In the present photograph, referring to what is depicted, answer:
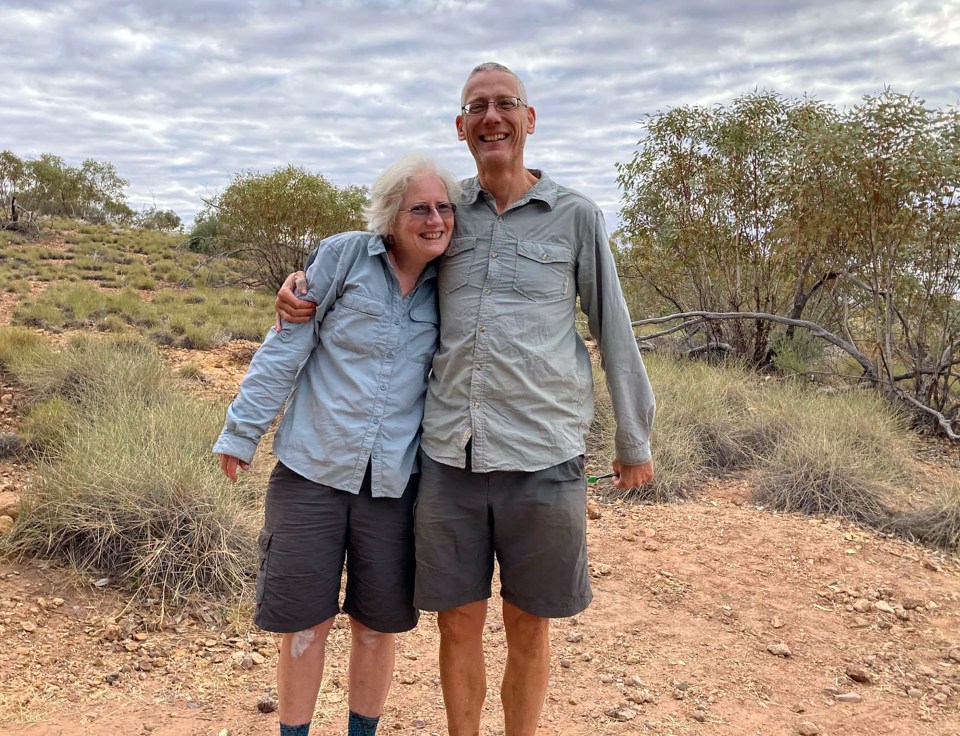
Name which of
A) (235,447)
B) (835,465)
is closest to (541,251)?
(235,447)

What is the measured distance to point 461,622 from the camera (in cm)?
212

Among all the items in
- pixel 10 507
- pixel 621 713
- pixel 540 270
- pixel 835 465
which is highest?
pixel 540 270

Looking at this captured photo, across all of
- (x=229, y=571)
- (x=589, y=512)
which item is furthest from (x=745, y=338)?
(x=229, y=571)

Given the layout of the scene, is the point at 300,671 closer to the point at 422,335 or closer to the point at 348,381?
the point at 348,381

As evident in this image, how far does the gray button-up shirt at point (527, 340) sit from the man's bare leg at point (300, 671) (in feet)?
2.09

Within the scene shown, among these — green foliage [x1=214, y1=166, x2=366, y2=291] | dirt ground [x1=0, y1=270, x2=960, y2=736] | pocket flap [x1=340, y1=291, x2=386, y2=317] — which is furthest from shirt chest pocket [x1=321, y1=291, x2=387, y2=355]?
green foliage [x1=214, y1=166, x2=366, y2=291]

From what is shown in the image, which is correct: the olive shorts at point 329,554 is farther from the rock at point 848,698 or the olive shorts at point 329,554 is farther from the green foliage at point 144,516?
the rock at point 848,698

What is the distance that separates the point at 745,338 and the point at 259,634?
8.60 m

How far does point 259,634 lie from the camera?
328 cm

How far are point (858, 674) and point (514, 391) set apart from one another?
2.18 meters

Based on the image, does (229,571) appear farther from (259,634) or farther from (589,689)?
(589,689)

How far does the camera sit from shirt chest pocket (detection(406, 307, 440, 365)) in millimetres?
2090

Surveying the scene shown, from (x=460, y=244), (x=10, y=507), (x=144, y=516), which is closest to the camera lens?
(x=460, y=244)

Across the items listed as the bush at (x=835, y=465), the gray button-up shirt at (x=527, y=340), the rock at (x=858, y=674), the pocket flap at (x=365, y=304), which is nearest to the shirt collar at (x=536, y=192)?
the gray button-up shirt at (x=527, y=340)
